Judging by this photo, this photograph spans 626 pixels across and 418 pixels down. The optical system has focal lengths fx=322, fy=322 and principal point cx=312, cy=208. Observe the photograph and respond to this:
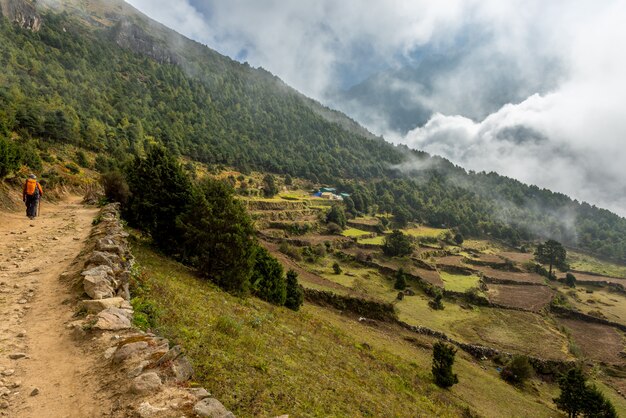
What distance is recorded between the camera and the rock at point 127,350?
599cm

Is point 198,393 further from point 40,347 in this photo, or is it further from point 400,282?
point 400,282

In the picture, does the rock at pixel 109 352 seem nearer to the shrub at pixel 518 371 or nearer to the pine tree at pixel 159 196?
the pine tree at pixel 159 196

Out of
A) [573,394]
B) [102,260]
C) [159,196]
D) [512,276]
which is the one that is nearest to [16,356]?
[102,260]

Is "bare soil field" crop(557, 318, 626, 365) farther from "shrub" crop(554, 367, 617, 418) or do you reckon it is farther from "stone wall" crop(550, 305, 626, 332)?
"shrub" crop(554, 367, 617, 418)

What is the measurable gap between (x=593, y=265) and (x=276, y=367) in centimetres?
15399

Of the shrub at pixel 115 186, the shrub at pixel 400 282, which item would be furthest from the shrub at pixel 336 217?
the shrub at pixel 115 186

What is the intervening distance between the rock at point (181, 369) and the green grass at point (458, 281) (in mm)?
58196

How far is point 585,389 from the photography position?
27562 millimetres

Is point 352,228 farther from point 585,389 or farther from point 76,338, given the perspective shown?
point 76,338

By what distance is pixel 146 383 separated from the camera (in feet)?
17.4

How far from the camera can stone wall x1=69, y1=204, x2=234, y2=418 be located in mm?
5051

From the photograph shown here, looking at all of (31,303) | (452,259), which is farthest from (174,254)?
(452,259)

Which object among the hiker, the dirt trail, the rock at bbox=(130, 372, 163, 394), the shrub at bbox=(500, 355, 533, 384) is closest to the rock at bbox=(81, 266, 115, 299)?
the dirt trail

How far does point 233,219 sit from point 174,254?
5474 millimetres
